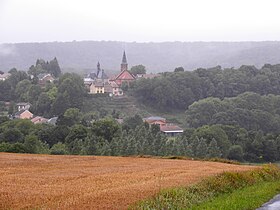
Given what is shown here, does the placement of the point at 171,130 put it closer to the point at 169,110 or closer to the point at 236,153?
the point at 169,110

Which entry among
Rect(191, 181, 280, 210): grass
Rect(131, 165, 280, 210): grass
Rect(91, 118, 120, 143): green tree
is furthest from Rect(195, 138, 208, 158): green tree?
Rect(191, 181, 280, 210): grass

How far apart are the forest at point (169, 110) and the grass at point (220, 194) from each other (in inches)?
1527

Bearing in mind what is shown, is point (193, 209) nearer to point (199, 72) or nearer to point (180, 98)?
point (180, 98)

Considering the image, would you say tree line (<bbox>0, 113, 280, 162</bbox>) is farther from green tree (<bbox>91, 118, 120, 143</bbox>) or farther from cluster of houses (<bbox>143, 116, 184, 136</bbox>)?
cluster of houses (<bbox>143, 116, 184, 136</bbox>)

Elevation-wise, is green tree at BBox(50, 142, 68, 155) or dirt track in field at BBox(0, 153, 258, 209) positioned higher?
dirt track in field at BBox(0, 153, 258, 209)

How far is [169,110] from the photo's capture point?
164m

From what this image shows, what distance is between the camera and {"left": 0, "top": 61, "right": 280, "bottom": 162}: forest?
268ft

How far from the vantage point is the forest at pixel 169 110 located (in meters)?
81.7

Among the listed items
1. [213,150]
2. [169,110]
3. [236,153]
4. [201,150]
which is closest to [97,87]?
[169,110]

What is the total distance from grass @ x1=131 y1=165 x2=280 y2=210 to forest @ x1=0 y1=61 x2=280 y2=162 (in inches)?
1527

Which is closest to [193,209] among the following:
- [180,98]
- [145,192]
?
[145,192]

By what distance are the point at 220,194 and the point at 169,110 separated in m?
136

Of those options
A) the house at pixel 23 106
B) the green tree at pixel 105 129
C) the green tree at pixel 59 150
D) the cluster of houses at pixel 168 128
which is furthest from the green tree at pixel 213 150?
the house at pixel 23 106

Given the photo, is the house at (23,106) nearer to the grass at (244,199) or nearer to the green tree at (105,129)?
the green tree at (105,129)
